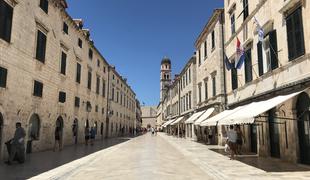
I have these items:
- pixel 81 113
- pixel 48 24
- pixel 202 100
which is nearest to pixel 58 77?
pixel 48 24

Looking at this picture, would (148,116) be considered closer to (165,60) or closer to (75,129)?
(165,60)

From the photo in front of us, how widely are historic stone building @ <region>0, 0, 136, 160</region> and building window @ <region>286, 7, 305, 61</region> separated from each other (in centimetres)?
1300

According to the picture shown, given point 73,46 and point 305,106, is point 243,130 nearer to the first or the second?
point 305,106

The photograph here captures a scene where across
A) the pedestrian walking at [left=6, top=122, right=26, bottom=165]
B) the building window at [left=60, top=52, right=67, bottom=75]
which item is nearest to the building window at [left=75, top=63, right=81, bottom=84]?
the building window at [left=60, top=52, right=67, bottom=75]

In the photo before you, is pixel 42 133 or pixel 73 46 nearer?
pixel 42 133

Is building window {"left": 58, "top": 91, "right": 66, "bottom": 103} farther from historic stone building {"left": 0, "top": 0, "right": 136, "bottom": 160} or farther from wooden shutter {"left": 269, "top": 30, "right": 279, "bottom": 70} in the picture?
wooden shutter {"left": 269, "top": 30, "right": 279, "bottom": 70}

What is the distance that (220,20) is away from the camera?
23797mm

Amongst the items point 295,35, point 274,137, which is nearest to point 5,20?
point 295,35

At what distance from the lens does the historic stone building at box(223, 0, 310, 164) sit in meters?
11.0

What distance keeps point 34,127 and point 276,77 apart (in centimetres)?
1411

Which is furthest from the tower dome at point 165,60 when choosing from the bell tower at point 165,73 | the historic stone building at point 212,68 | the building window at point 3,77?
the building window at point 3,77

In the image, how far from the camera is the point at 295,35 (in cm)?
1136

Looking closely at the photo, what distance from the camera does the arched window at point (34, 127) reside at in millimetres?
16656

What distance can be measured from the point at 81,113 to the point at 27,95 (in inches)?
432
